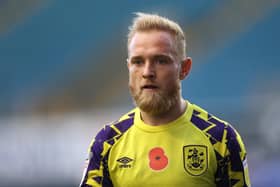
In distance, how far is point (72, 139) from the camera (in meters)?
3.16

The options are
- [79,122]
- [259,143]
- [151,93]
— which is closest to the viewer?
[151,93]

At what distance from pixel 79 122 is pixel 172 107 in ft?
5.08

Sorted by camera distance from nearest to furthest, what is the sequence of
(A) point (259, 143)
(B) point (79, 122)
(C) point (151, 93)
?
(C) point (151, 93)
(A) point (259, 143)
(B) point (79, 122)

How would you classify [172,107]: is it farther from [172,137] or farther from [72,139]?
[72,139]

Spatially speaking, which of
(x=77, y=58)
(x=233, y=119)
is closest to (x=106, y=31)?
(x=77, y=58)

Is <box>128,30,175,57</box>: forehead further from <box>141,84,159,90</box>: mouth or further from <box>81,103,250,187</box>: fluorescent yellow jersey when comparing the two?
<box>81,103,250,187</box>: fluorescent yellow jersey

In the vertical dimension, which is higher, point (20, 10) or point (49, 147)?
point (20, 10)

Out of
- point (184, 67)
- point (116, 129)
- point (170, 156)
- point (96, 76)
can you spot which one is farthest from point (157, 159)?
point (96, 76)

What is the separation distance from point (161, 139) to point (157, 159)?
2.3 inches

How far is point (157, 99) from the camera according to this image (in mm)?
1577

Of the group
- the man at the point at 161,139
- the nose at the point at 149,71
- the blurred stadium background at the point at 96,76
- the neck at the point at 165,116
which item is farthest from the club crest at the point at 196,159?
the blurred stadium background at the point at 96,76

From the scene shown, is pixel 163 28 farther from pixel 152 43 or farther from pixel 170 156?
pixel 170 156

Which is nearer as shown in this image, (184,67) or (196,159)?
(196,159)

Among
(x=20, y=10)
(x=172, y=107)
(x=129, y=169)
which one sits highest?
(x=20, y=10)
